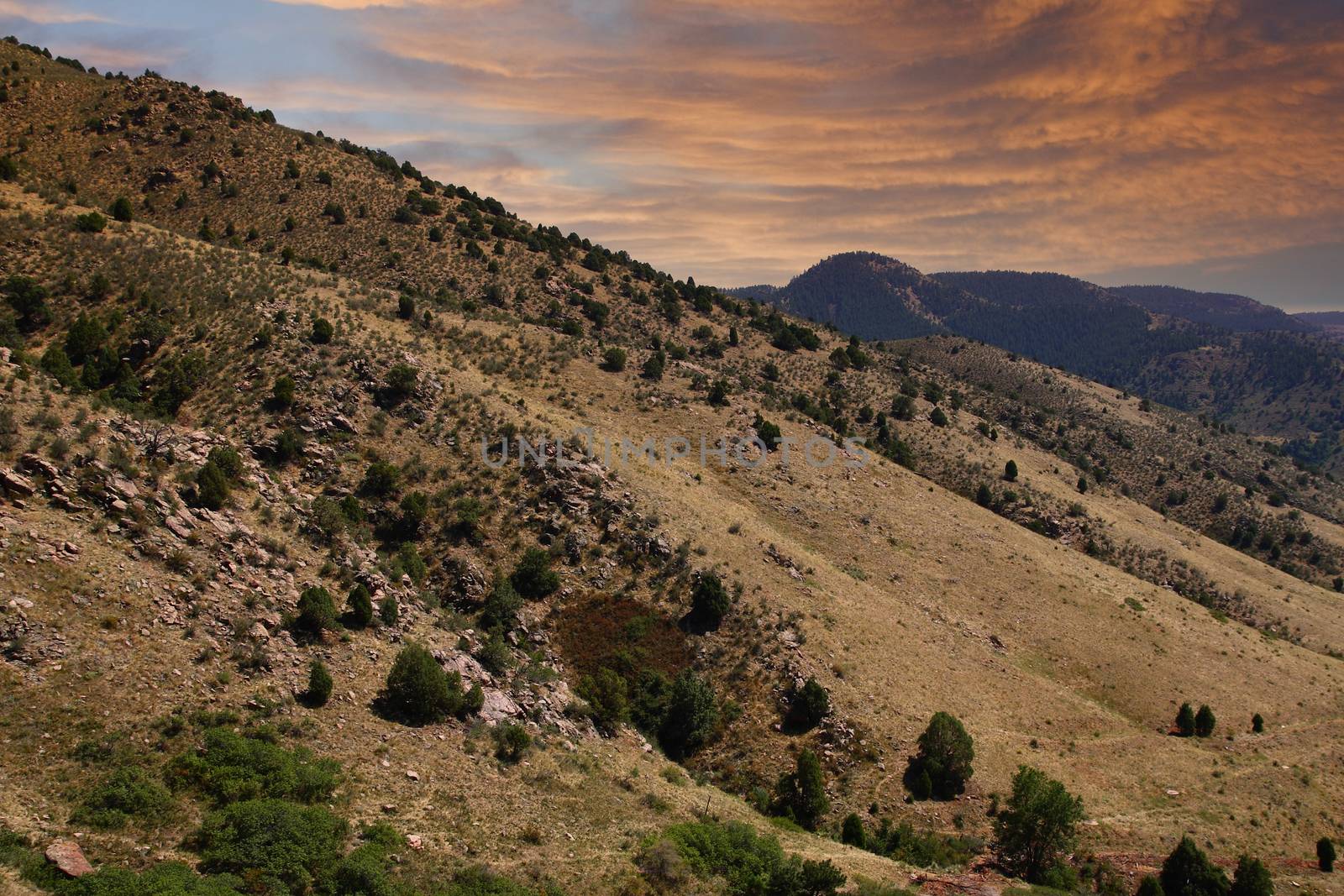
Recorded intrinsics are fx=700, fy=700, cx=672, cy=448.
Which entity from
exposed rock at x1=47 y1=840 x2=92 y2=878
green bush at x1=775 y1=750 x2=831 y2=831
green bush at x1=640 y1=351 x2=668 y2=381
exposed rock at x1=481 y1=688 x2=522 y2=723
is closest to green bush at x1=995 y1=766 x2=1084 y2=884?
green bush at x1=775 y1=750 x2=831 y2=831

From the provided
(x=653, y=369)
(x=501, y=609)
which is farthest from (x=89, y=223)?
(x=653, y=369)

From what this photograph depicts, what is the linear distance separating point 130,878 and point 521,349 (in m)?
52.2

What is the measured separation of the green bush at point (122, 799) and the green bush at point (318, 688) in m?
6.02

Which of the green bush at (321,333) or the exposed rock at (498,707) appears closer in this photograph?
the exposed rock at (498,707)

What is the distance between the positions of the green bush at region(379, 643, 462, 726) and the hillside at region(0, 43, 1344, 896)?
22 cm

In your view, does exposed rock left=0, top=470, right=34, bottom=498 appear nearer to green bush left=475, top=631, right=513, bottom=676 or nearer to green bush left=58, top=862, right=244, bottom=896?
green bush left=58, top=862, right=244, bottom=896

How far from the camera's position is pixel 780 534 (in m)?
51.0

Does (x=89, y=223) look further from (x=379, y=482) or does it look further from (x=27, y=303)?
(x=379, y=482)

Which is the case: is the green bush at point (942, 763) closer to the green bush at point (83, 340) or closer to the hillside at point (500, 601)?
the hillside at point (500, 601)

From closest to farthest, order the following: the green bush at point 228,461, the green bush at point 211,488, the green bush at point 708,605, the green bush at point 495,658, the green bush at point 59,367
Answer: the green bush at point 211,488 → the green bush at point 495,658 → the green bush at point 228,461 → the green bush at point 59,367 → the green bush at point 708,605

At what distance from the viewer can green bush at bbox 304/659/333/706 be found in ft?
78.8

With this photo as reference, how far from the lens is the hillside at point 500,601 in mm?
20766

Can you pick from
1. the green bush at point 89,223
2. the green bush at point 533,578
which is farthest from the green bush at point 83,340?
the green bush at point 533,578

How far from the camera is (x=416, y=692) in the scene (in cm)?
2580
